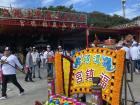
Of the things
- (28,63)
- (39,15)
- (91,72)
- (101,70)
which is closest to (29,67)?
(28,63)

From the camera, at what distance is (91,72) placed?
323 inches

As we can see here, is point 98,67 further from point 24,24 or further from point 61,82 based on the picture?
point 24,24

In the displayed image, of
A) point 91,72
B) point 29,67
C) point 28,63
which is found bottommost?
point 29,67

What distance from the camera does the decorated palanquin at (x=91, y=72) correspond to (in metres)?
7.60

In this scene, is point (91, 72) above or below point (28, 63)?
above

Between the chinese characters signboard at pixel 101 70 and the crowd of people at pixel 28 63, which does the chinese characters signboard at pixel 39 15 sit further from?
the chinese characters signboard at pixel 101 70

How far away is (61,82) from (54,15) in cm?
2915

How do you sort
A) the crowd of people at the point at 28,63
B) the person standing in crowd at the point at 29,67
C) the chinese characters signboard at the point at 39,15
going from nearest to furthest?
the crowd of people at the point at 28,63
the person standing in crowd at the point at 29,67
the chinese characters signboard at the point at 39,15

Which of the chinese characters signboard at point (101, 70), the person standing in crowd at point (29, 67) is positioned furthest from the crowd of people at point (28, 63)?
the chinese characters signboard at point (101, 70)

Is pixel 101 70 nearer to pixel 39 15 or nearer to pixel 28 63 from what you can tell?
pixel 28 63

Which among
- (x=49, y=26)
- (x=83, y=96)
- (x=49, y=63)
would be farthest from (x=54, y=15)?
(x=83, y=96)

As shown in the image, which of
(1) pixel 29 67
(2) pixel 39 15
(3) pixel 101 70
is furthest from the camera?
(2) pixel 39 15

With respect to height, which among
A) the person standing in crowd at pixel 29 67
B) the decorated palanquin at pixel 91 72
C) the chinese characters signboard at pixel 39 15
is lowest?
the person standing in crowd at pixel 29 67

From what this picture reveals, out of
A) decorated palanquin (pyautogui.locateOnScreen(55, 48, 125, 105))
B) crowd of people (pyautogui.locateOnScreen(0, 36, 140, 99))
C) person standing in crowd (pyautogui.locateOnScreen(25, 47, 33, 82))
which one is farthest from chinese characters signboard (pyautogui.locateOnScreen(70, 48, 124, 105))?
person standing in crowd (pyautogui.locateOnScreen(25, 47, 33, 82))
